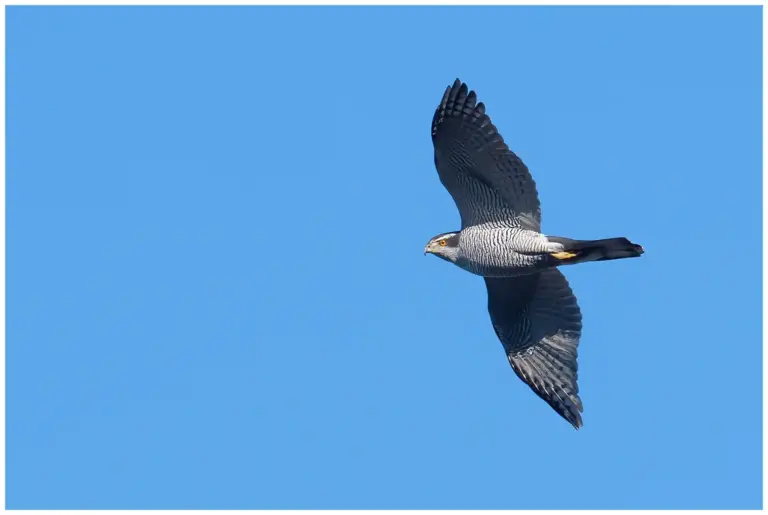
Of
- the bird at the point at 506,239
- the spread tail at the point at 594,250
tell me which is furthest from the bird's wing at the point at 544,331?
the spread tail at the point at 594,250

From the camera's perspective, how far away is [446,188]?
638 inches

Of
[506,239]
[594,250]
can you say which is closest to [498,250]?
[506,239]

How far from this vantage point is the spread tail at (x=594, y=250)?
1510 centimetres

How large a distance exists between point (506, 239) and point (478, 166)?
3.05 ft

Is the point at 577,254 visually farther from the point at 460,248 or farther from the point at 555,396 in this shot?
the point at 555,396

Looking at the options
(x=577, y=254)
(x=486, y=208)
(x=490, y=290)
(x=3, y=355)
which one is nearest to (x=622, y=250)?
(x=577, y=254)

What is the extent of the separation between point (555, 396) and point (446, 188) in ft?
10.5

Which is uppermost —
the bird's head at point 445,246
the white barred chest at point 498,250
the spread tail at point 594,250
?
the bird's head at point 445,246

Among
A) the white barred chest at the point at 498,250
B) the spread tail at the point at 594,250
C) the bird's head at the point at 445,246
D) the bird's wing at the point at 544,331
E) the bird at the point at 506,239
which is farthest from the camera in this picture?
the bird's wing at the point at 544,331

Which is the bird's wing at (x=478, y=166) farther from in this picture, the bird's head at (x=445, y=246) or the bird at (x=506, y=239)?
the bird's head at (x=445, y=246)

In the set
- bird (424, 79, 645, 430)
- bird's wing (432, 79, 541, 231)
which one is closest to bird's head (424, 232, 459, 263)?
bird (424, 79, 645, 430)

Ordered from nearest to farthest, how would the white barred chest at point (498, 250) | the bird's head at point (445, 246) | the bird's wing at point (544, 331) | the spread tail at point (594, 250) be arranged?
the spread tail at point (594, 250) → the white barred chest at point (498, 250) → the bird's head at point (445, 246) → the bird's wing at point (544, 331)

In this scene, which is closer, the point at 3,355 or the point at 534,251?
the point at 534,251

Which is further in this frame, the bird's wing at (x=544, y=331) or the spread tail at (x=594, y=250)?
the bird's wing at (x=544, y=331)
